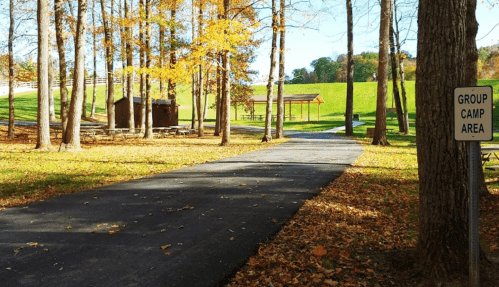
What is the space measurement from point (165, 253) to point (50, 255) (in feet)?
4.26

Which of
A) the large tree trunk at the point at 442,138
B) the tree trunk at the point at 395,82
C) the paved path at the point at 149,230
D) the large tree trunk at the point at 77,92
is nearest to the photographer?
the large tree trunk at the point at 442,138

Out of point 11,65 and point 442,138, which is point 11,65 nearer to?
point 11,65

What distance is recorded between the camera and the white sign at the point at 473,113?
3195 millimetres

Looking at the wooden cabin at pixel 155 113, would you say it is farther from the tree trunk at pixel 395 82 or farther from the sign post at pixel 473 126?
the sign post at pixel 473 126

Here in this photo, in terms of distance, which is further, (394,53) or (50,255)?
(394,53)

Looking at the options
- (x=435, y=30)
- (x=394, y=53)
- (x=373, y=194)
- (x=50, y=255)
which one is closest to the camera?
(x=435, y=30)

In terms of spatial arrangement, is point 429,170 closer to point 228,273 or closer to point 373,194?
point 228,273

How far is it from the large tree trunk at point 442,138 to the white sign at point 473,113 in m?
0.46

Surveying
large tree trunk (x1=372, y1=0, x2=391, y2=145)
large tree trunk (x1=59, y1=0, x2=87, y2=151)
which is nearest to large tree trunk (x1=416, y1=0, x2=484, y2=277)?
large tree trunk (x1=59, y1=0, x2=87, y2=151)

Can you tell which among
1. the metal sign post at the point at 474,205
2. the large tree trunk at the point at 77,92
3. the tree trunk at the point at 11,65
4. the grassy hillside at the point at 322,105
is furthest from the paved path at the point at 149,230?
the grassy hillside at the point at 322,105

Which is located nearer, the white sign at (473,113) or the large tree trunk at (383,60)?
the white sign at (473,113)

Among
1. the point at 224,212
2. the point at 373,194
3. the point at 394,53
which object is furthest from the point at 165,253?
the point at 394,53

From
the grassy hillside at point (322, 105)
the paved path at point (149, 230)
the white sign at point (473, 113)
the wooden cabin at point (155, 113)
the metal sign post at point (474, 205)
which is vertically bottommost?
the paved path at point (149, 230)

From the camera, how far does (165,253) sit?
4508mm
